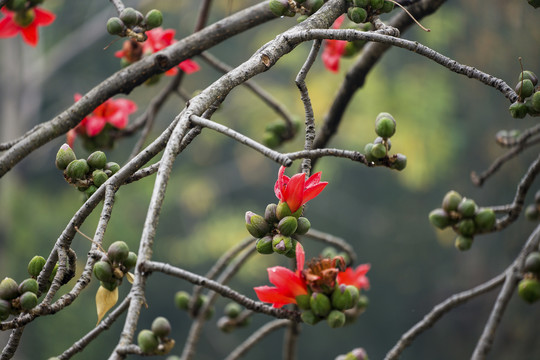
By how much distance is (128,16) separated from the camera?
30.3 inches

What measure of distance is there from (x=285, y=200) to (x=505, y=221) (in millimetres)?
425

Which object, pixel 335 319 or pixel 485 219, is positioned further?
pixel 485 219

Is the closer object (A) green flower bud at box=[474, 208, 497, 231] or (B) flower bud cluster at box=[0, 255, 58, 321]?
(B) flower bud cluster at box=[0, 255, 58, 321]

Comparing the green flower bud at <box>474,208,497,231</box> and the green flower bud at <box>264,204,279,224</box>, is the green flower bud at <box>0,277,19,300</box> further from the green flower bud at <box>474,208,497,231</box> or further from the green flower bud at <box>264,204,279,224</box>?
the green flower bud at <box>474,208,497,231</box>

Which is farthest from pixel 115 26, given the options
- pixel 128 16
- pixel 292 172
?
pixel 292 172

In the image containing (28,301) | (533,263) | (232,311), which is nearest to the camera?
(28,301)

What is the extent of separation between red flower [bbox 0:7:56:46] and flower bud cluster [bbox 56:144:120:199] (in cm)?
42

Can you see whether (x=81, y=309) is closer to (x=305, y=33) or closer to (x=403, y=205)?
(x=403, y=205)

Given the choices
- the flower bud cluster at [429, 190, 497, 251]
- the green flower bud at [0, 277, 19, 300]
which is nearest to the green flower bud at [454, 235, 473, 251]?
the flower bud cluster at [429, 190, 497, 251]

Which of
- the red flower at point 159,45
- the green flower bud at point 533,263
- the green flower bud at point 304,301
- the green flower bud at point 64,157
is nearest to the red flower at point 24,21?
the red flower at point 159,45

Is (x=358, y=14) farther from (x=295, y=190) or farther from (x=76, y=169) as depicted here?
(x=76, y=169)

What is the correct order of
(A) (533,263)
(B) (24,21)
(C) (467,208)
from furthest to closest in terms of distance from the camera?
1. (B) (24,21)
2. (C) (467,208)
3. (A) (533,263)

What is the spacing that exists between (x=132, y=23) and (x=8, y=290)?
395 mm

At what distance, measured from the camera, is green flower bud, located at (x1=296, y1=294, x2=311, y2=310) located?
60cm
